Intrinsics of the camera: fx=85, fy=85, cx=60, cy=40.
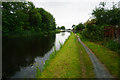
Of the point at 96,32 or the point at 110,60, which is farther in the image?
the point at 96,32

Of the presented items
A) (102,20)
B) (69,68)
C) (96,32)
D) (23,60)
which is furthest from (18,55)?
(102,20)

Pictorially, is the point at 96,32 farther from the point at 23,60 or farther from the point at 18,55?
the point at 18,55

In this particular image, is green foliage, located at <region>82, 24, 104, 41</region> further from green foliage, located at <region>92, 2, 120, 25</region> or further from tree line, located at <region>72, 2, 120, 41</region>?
green foliage, located at <region>92, 2, 120, 25</region>

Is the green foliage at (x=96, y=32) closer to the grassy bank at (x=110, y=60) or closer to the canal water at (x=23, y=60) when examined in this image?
the grassy bank at (x=110, y=60)

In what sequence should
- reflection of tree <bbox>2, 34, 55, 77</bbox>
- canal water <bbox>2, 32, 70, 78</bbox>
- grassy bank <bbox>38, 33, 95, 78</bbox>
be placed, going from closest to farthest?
grassy bank <bbox>38, 33, 95, 78</bbox>
canal water <bbox>2, 32, 70, 78</bbox>
reflection of tree <bbox>2, 34, 55, 77</bbox>

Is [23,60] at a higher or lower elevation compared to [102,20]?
lower

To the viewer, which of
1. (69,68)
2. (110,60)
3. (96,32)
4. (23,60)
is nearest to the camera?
(69,68)

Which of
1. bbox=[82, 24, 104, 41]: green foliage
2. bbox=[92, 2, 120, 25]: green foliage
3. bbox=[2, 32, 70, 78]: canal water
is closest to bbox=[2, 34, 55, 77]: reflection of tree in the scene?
bbox=[2, 32, 70, 78]: canal water

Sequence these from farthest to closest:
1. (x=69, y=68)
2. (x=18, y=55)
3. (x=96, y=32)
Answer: (x=96, y=32) < (x=18, y=55) < (x=69, y=68)

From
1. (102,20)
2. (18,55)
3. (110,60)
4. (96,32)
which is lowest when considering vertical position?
(18,55)

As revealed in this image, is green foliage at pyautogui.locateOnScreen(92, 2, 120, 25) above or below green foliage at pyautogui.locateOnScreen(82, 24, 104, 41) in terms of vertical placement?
above

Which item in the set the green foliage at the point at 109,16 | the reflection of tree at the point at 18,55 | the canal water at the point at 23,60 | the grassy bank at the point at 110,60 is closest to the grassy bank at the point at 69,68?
the grassy bank at the point at 110,60

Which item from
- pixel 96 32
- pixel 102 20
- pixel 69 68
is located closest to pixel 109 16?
pixel 102 20

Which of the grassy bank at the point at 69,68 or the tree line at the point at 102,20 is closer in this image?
the grassy bank at the point at 69,68
